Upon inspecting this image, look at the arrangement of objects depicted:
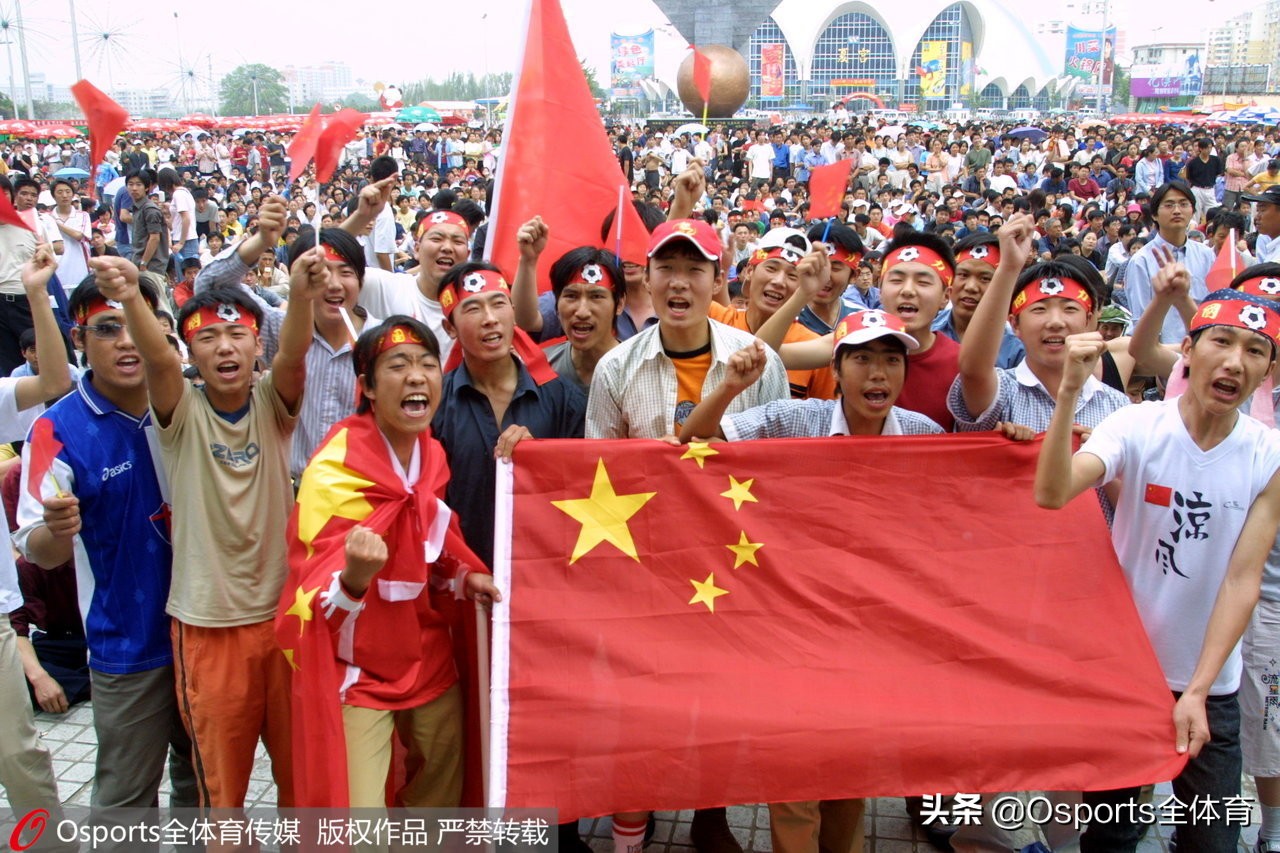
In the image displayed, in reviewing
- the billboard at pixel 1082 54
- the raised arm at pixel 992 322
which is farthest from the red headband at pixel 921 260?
the billboard at pixel 1082 54

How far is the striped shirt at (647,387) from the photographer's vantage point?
12.9 ft

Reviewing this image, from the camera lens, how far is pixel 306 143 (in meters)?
4.28

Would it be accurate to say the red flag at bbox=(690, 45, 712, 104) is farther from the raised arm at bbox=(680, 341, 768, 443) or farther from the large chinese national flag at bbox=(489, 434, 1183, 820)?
the large chinese national flag at bbox=(489, 434, 1183, 820)

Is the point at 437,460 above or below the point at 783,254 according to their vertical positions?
below

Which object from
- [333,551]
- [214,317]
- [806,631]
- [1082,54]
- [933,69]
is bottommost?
[806,631]

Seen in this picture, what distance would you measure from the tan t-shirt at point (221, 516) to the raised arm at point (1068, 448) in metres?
2.53

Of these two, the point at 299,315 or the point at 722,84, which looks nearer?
the point at 299,315

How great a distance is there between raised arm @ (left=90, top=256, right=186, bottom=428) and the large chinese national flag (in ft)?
3.79

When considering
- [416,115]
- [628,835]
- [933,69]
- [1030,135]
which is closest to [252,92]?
[416,115]

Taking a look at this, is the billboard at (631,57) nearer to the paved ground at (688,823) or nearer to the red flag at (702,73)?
the red flag at (702,73)

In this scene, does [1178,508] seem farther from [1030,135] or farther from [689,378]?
[1030,135]

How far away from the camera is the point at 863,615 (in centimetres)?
351

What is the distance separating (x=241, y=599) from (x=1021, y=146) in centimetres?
2475

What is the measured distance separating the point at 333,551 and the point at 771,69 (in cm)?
8753
